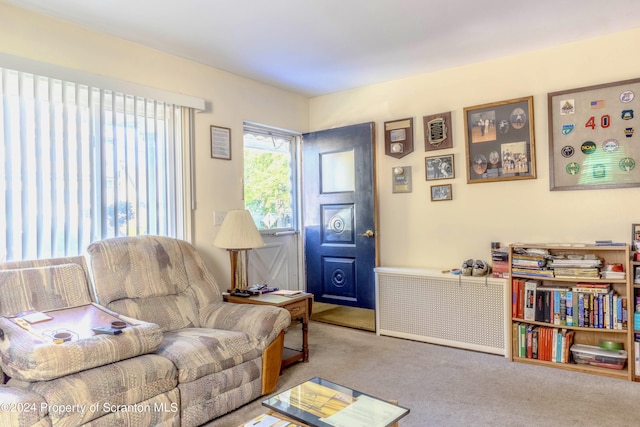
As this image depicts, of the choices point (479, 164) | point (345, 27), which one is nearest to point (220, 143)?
point (345, 27)

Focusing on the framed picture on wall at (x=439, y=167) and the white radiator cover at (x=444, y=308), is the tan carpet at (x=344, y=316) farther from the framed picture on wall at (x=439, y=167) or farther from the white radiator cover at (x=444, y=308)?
the framed picture on wall at (x=439, y=167)

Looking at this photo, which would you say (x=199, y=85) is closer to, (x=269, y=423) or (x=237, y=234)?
(x=237, y=234)

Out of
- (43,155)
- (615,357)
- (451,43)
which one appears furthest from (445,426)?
(43,155)

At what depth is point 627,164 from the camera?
288 cm

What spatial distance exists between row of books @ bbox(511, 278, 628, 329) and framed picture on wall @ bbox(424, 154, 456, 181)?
109 centimetres

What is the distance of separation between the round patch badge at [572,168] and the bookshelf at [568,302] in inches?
22.8

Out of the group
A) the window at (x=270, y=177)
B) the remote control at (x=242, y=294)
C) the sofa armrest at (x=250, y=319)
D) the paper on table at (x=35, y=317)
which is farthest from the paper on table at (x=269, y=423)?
the window at (x=270, y=177)

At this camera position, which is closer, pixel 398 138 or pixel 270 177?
pixel 398 138

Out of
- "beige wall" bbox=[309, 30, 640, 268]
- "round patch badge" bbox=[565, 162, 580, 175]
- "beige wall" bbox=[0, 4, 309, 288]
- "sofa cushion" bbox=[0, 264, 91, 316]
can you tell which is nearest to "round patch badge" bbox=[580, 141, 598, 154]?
"round patch badge" bbox=[565, 162, 580, 175]

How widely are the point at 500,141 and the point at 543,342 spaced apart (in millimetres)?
1610

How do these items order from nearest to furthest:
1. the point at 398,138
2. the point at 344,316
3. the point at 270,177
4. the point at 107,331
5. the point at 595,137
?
the point at 107,331 → the point at 595,137 → the point at 398,138 → the point at 270,177 → the point at 344,316

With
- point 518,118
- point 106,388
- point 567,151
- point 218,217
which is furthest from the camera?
point 218,217

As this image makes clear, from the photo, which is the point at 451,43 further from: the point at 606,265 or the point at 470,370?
the point at 470,370

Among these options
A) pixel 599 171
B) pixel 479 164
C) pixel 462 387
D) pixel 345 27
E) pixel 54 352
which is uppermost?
pixel 345 27
